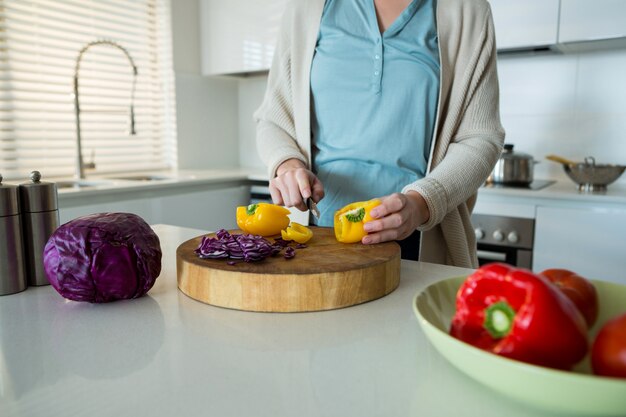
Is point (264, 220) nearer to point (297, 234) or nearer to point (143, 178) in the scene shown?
point (297, 234)

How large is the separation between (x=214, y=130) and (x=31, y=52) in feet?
3.65

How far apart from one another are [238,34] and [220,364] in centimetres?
253

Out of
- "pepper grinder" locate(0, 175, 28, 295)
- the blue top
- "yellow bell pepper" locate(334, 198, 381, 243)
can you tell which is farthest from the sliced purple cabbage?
the blue top

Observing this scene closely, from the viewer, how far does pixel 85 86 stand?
8.29 feet

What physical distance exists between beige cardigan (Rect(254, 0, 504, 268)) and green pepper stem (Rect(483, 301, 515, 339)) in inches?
23.7

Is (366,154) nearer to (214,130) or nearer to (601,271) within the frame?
(601,271)

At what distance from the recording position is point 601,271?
1877 mm

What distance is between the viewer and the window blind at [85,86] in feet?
7.39

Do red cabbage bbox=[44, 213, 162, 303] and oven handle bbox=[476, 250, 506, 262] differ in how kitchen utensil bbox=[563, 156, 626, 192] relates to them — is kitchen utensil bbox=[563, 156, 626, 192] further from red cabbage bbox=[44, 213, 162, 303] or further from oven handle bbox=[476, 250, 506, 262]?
red cabbage bbox=[44, 213, 162, 303]

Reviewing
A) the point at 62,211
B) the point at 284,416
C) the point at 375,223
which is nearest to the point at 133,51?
the point at 62,211

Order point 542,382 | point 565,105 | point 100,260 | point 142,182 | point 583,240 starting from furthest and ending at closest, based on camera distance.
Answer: point 565,105 → point 142,182 → point 583,240 → point 100,260 → point 542,382

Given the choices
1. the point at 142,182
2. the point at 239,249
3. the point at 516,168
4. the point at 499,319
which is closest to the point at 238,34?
the point at 142,182

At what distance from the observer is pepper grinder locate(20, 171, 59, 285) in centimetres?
77

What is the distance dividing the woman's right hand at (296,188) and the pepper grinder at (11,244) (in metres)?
0.46
